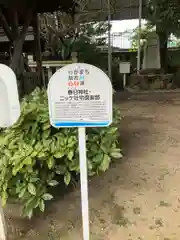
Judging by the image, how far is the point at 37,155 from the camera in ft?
6.91

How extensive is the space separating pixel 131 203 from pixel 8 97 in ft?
4.86

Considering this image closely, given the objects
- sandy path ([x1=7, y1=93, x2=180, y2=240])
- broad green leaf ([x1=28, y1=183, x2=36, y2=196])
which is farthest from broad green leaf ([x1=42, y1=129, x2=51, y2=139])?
sandy path ([x1=7, y1=93, x2=180, y2=240])

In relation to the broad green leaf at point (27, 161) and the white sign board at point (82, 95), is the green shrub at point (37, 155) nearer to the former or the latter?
the broad green leaf at point (27, 161)

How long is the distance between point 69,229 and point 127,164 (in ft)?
3.92

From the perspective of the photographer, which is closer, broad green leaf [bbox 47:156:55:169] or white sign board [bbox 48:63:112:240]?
white sign board [bbox 48:63:112:240]

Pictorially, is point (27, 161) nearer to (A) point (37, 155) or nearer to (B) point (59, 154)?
(A) point (37, 155)

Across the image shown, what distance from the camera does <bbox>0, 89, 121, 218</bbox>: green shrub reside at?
2.13 meters

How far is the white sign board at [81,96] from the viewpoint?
5.76 ft

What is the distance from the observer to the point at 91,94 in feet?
5.79

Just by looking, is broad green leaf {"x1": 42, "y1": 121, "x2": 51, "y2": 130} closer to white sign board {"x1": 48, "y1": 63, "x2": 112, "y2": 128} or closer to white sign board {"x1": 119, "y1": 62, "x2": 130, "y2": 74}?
white sign board {"x1": 48, "y1": 63, "x2": 112, "y2": 128}

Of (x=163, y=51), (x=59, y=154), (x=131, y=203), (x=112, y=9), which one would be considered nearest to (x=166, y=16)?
(x=163, y=51)

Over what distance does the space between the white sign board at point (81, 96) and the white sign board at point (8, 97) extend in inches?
9.3

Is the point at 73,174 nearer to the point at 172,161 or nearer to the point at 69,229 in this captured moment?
the point at 69,229

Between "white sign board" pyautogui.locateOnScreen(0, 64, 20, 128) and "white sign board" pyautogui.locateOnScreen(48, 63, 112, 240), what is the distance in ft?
0.78
